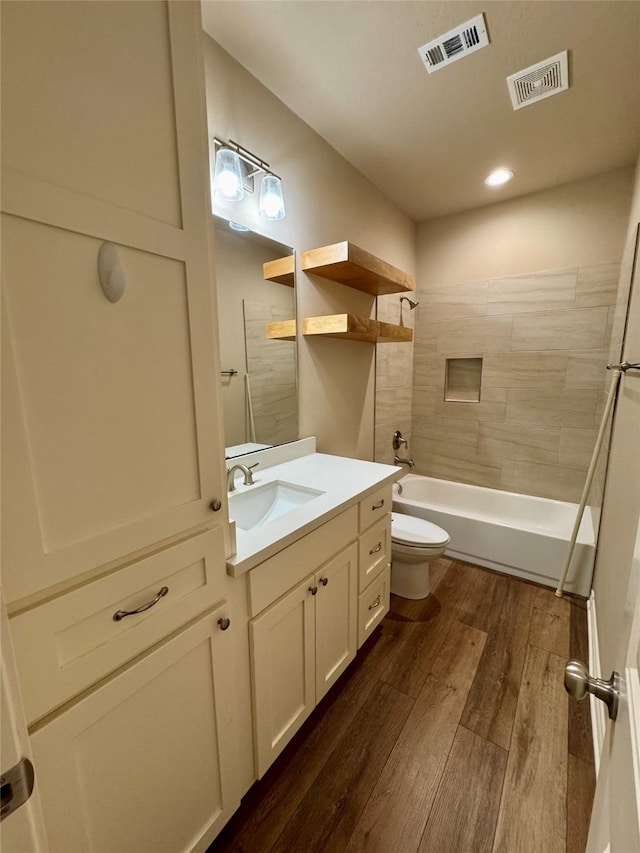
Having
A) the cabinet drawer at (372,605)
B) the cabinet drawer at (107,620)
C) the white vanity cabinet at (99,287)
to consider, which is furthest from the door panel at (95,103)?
the cabinet drawer at (372,605)

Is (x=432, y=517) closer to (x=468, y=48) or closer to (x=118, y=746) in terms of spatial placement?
(x=118, y=746)

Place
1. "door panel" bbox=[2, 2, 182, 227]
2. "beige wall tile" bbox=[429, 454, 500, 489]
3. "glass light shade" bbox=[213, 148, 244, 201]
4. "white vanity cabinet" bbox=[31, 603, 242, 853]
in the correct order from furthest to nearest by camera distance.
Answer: "beige wall tile" bbox=[429, 454, 500, 489], "glass light shade" bbox=[213, 148, 244, 201], "white vanity cabinet" bbox=[31, 603, 242, 853], "door panel" bbox=[2, 2, 182, 227]

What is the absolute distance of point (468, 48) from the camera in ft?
4.45

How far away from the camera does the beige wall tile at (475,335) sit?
8.79 ft

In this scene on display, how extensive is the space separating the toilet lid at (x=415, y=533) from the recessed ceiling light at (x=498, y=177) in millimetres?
2288

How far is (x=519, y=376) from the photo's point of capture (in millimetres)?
2641

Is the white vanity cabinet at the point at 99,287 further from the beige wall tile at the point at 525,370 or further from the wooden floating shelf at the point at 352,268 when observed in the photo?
the beige wall tile at the point at 525,370

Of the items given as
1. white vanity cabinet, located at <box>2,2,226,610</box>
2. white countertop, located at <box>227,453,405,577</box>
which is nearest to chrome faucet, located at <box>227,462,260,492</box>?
white countertop, located at <box>227,453,405,577</box>

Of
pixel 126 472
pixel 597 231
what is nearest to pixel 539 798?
pixel 126 472

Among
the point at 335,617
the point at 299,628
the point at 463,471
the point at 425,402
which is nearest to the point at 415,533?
the point at 335,617

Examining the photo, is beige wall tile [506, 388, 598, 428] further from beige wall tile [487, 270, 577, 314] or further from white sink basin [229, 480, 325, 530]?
white sink basin [229, 480, 325, 530]

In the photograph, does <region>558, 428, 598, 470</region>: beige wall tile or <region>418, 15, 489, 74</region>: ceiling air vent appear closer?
<region>418, 15, 489, 74</region>: ceiling air vent

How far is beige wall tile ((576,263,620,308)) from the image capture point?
2.27 metres

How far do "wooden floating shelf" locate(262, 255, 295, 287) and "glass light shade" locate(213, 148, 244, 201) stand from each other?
0.33m
